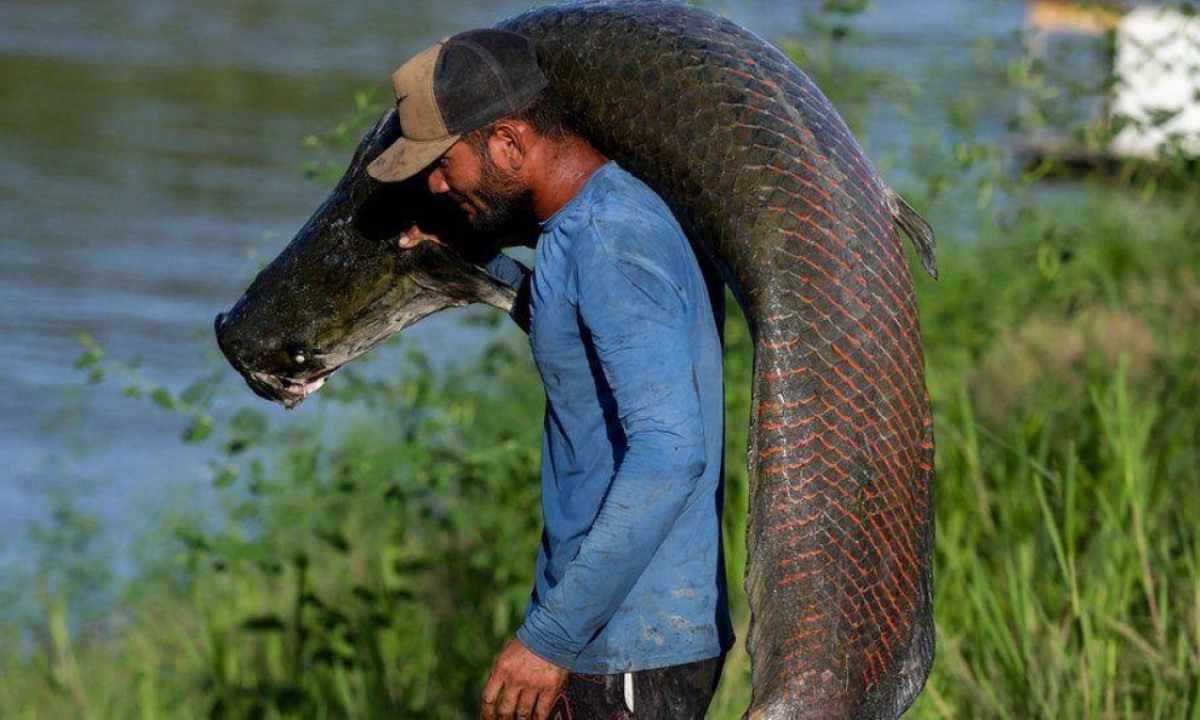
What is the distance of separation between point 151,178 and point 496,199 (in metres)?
10.3

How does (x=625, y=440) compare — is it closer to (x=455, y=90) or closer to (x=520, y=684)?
(x=520, y=684)

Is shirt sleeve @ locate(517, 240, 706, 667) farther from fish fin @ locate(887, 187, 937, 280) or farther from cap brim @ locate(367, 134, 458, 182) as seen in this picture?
fish fin @ locate(887, 187, 937, 280)

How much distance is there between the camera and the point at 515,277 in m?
3.14

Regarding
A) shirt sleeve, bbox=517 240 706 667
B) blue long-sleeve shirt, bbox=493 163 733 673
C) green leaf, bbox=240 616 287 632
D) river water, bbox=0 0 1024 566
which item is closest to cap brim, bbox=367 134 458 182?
blue long-sleeve shirt, bbox=493 163 733 673

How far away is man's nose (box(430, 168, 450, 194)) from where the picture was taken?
268 cm

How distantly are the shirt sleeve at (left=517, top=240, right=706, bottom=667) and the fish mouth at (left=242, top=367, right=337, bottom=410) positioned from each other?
0.98m

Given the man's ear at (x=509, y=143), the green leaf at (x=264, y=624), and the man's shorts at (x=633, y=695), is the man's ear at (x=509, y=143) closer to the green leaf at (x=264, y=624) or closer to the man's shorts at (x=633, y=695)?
A: the man's shorts at (x=633, y=695)

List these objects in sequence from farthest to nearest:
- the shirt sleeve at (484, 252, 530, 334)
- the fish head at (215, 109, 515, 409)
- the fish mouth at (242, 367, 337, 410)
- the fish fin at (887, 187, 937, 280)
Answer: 1. the fish mouth at (242, 367, 337, 410)
2. the fish head at (215, 109, 515, 409)
3. the shirt sleeve at (484, 252, 530, 334)
4. the fish fin at (887, 187, 937, 280)

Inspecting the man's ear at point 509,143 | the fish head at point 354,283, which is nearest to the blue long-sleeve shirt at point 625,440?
the man's ear at point 509,143

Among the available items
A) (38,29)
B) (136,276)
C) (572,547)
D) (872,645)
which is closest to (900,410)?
(872,645)

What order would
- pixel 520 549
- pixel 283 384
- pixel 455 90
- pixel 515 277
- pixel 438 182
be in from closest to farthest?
A: 1. pixel 455 90
2. pixel 438 182
3. pixel 515 277
4. pixel 283 384
5. pixel 520 549

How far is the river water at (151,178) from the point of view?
7844 millimetres

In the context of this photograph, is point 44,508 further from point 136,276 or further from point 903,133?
point 903,133

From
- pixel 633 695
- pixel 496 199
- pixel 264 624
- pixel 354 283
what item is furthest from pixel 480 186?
pixel 264 624
